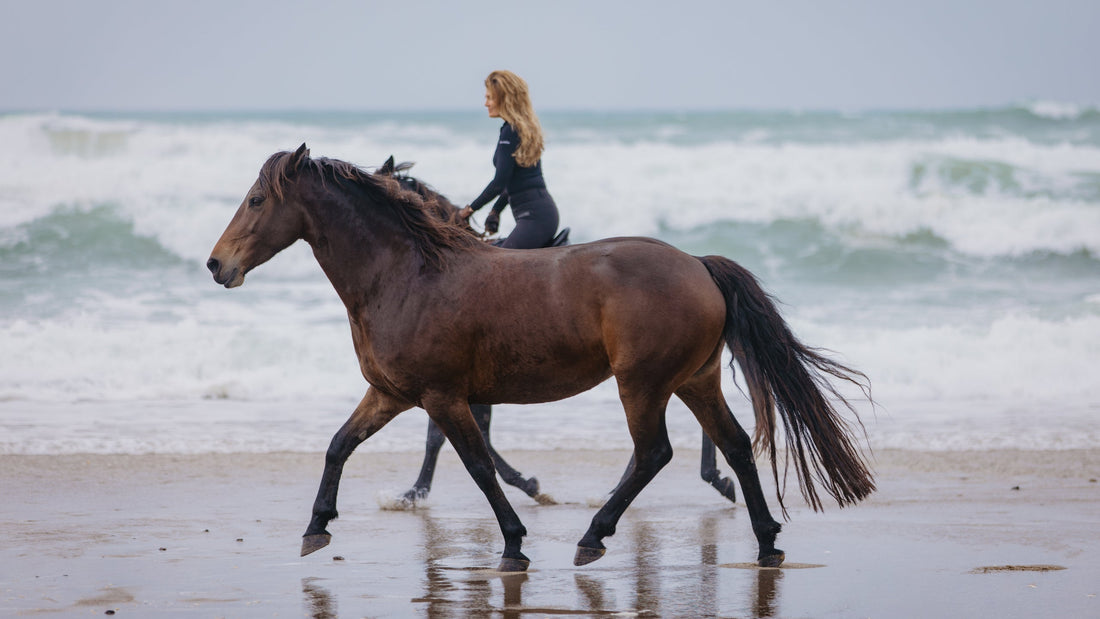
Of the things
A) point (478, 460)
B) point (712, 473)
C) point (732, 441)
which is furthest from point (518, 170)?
point (712, 473)

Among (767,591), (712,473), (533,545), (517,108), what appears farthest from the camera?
(712,473)

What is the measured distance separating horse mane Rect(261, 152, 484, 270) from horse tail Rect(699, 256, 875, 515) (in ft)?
3.46

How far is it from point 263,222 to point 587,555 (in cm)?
189

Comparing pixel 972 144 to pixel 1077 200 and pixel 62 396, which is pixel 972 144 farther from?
pixel 62 396

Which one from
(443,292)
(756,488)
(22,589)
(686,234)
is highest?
(686,234)

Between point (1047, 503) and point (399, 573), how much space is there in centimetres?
349

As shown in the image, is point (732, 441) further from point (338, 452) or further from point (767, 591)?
point (338, 452)

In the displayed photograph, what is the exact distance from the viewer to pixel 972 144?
28.2m

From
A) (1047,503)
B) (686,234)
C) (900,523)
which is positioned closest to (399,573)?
(900,523)

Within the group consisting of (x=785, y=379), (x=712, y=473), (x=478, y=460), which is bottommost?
(x=712, y=473)

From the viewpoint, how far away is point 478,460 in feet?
15.8

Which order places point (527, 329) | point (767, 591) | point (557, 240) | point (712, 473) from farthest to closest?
point (712, 473)
point (557, 240)
point (527, 329)
point (767, 591)

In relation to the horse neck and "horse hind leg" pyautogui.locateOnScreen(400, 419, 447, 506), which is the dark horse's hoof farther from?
the horse neck

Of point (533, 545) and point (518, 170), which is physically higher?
point (518, 170)
